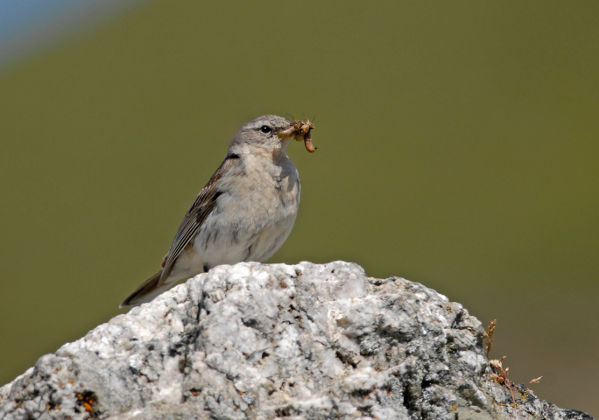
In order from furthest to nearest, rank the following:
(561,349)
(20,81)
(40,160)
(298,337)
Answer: (20,81), (40,160), (561,349), (298,337)

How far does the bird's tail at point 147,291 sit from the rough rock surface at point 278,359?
3.82 meters

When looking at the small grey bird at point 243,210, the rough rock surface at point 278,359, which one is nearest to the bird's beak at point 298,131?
the small grey bird at point 243,210

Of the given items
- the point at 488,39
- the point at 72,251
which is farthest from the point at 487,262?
the point at 488,39

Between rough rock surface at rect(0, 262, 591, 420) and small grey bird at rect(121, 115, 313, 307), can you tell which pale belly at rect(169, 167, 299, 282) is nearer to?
small grey bird at rect(121, 115, 313, 307)

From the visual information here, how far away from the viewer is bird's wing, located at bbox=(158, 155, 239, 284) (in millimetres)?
8711

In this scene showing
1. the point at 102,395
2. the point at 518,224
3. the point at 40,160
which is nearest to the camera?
→ the point at 102,395

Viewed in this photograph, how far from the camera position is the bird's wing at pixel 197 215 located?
28.6 ft

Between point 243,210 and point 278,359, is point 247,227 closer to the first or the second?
point 243,210

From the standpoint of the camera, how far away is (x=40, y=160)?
4038 cm

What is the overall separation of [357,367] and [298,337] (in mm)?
381

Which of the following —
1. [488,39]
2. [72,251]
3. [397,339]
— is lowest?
[397,339]

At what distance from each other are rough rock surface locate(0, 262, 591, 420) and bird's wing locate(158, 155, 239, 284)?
11.1 feet

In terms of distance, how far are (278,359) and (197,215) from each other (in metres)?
4.20

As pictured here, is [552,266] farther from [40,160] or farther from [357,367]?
[40,160]
